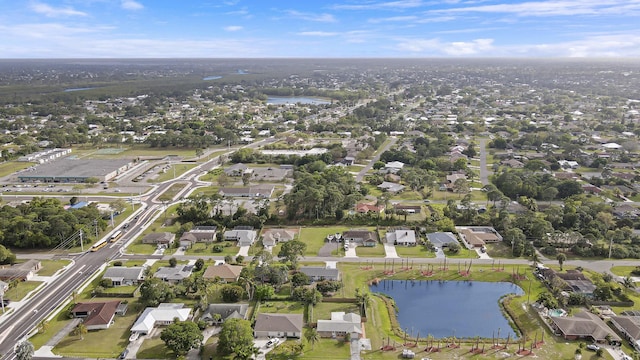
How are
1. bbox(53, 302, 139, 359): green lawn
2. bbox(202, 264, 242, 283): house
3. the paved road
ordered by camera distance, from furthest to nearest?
the paved road, bbox(202, 264, 242, 283): house, bbox(53, 302, 139, 359): green lawn

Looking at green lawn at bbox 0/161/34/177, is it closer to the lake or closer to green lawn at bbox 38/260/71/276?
green lawn at bbox 38/260/71/276

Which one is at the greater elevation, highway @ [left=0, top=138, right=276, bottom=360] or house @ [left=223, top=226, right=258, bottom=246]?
house @ [left=223, top=226, right=258, bottom=246]

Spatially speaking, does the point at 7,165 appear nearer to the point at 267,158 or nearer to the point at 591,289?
the point at 267,158

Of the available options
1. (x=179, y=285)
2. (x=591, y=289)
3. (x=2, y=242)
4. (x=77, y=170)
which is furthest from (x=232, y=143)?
(x=591, y=289)

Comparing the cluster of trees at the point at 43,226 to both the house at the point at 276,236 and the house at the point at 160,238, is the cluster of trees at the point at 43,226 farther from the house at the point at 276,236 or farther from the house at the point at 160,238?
the house at the point at 276,236

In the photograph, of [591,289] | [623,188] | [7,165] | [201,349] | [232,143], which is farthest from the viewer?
[232,143]

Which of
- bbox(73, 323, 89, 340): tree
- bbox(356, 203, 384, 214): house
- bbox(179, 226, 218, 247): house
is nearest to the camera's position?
bbox(73, 323, 89, 340): tree

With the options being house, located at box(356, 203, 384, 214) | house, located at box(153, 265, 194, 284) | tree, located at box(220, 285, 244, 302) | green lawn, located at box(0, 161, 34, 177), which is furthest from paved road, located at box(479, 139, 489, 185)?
green lawn, located at box(0, 161, 34, 177)
